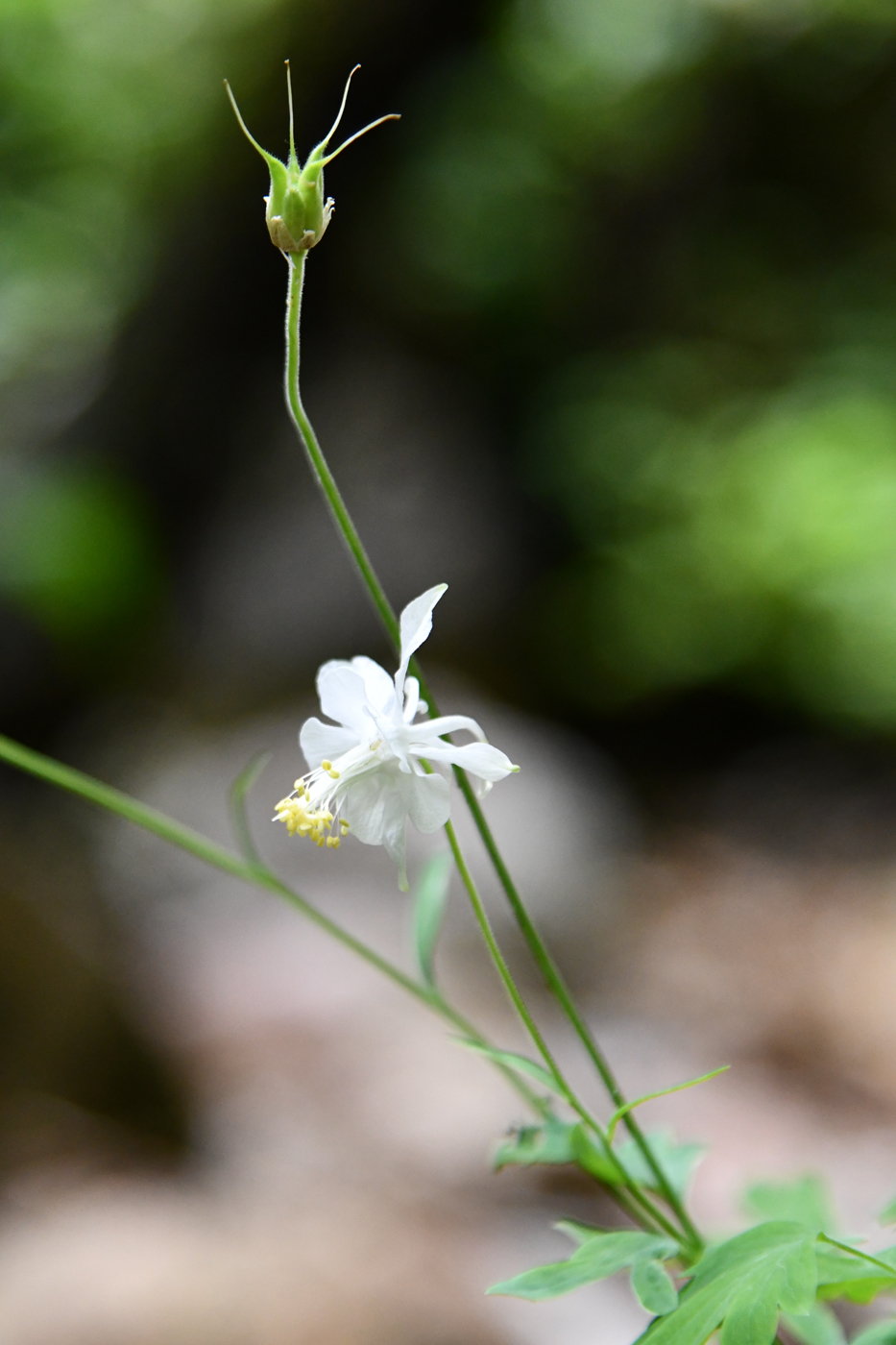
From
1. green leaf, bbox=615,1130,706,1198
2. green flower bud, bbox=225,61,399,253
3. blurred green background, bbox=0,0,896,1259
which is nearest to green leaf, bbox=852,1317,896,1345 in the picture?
green leaf, bbox=615,1130,706,1198

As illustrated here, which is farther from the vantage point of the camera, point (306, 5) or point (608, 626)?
point (306, 5)

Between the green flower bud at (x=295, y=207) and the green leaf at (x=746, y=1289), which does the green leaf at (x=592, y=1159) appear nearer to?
the green leaf at (x=746, y=1289)

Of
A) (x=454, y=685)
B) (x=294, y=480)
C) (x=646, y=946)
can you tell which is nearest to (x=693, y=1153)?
(x=646, y=946)

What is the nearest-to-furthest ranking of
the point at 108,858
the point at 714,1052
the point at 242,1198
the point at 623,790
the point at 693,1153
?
the point at 693,1153
the point at 242,1198
the point at 714,1052
the point at 108,858
the point at 623,790

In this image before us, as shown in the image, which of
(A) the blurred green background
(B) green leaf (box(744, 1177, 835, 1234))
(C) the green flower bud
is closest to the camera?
(C) the green flower bud

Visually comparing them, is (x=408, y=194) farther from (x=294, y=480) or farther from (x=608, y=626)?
(x=608, y=626)

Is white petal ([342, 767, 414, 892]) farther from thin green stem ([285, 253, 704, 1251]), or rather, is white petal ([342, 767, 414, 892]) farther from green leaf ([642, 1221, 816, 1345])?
green leaf ([642, 1221, 816, 1345])

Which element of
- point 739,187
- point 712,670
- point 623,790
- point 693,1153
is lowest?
point 693,1153

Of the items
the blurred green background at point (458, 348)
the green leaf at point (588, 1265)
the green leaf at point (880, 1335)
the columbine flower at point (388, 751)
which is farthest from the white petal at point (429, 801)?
the blurred green background at point (458, 348)
